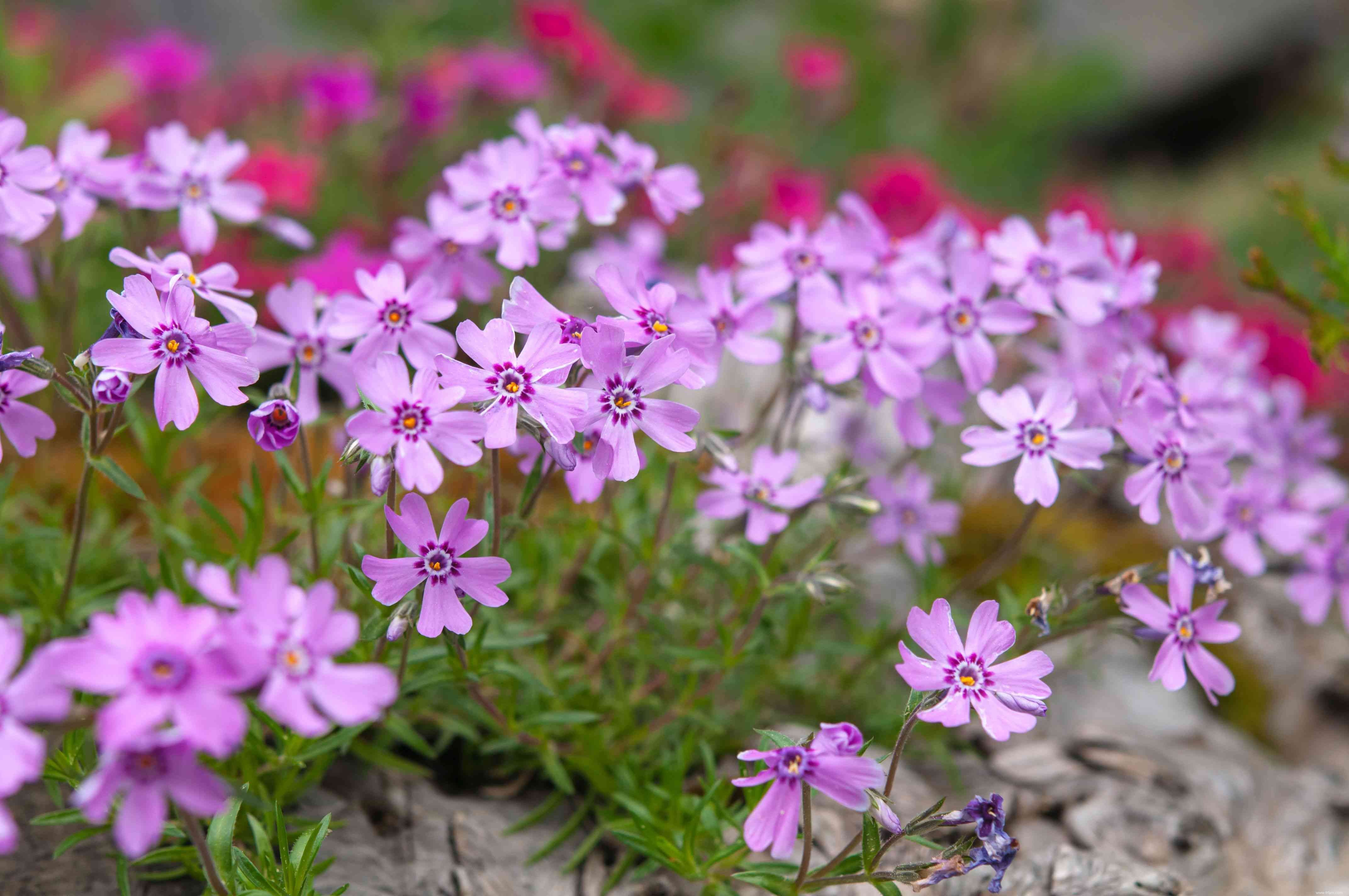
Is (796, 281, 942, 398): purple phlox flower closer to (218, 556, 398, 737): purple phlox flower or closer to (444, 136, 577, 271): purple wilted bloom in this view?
(444, 136, 577, 271): purple wilted bloom

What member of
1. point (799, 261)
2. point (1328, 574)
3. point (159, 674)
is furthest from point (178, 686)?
point (1328, 574)

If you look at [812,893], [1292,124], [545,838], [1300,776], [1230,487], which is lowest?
[545,838]

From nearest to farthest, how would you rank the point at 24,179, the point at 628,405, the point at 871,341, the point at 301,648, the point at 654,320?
the point at 301,648 < the point at 628,405 < the point at 654,320 < the point at 24,179 < the point at 871,341

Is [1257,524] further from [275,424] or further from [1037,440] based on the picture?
[275,424]

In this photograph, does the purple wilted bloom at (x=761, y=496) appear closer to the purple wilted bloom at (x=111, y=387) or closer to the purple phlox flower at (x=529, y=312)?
the purple phlox flower at (x=529, y=312)

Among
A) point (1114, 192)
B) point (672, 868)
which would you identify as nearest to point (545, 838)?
point (672, 868)

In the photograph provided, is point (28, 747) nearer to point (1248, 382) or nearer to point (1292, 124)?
point (1248, 382)

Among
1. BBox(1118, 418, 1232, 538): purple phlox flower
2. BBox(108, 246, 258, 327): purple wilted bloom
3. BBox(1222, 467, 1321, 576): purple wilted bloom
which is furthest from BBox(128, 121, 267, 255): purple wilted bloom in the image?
BBox(1222, 467, 1321, 576): purple wilted bloom
